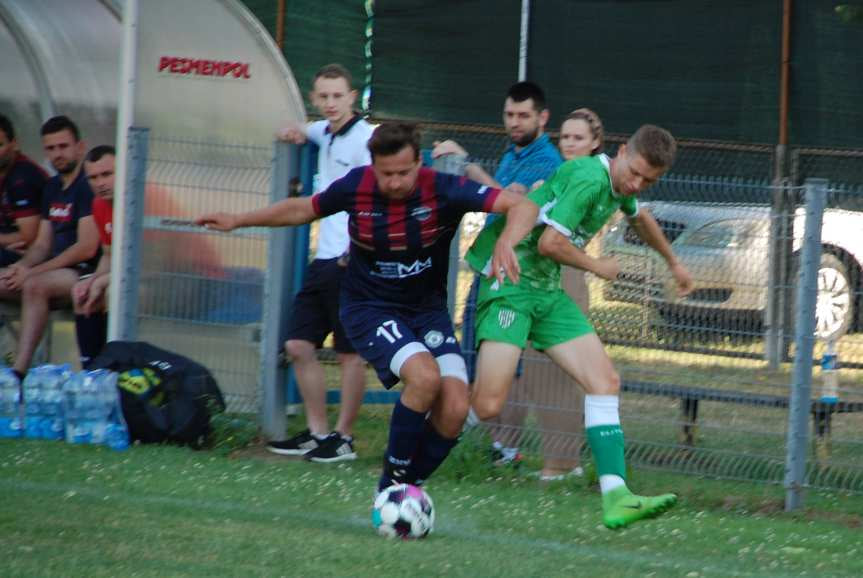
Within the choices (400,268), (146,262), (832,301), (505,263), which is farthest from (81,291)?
(832,301)

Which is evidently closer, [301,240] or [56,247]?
[301,240]

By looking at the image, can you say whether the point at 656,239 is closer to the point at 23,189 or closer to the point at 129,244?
the point at 129,244

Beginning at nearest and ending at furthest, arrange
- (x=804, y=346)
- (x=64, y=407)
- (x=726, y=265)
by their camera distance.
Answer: (x=804, y=346) < (x=726, y=265) < (x=64, y=407)

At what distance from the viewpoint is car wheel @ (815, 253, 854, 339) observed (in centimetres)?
795

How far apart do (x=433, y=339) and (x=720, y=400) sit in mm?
2186

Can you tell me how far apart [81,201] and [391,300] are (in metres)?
3.90

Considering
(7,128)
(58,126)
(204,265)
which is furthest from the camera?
(7,128)

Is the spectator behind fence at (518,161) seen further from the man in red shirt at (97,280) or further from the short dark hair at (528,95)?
the man in red shirt at (97,280)

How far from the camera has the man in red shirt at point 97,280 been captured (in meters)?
9.77

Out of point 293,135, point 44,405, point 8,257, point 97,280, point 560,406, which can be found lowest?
point 44,405

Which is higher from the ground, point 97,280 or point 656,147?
point 656,147

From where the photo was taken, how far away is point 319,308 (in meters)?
8.95

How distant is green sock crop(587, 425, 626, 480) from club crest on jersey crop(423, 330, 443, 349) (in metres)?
0.78

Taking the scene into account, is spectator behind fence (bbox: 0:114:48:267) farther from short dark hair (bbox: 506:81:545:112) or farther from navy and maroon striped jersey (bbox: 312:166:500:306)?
navy and maroon striped jersey (bbox: 312:166:500:306)
